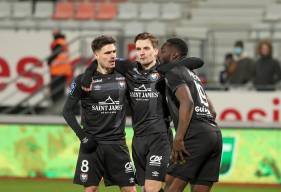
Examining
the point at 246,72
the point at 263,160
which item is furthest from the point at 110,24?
the point at 263,160

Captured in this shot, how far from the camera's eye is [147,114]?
9250 mm

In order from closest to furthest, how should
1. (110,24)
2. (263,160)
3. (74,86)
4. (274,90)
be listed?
(74,86), (263,160), (274,90), (110,24)

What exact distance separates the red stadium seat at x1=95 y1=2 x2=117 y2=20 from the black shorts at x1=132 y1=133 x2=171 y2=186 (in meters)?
12.3

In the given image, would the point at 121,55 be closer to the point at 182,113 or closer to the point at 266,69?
the point at 266,69

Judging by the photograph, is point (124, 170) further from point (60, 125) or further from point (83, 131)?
point (60, 125)

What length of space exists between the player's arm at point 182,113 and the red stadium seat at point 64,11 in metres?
14.4

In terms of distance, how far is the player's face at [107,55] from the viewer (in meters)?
9.06

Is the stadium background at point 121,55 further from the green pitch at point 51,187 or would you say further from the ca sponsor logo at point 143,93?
the ca sponsor logo at point 143,93

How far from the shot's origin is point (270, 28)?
18.0 metres

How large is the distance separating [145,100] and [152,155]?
59 cm

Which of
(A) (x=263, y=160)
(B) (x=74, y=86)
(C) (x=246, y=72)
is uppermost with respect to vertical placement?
(B) (x=74, y=86)

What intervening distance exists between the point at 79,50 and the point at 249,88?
11.4 feet

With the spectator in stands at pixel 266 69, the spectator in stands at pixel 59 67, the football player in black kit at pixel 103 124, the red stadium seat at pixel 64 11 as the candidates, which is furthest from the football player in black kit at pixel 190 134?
the red stadium seat at pixel 64 11

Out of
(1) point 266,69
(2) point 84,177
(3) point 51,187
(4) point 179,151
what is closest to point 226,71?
(1) point 266,69
